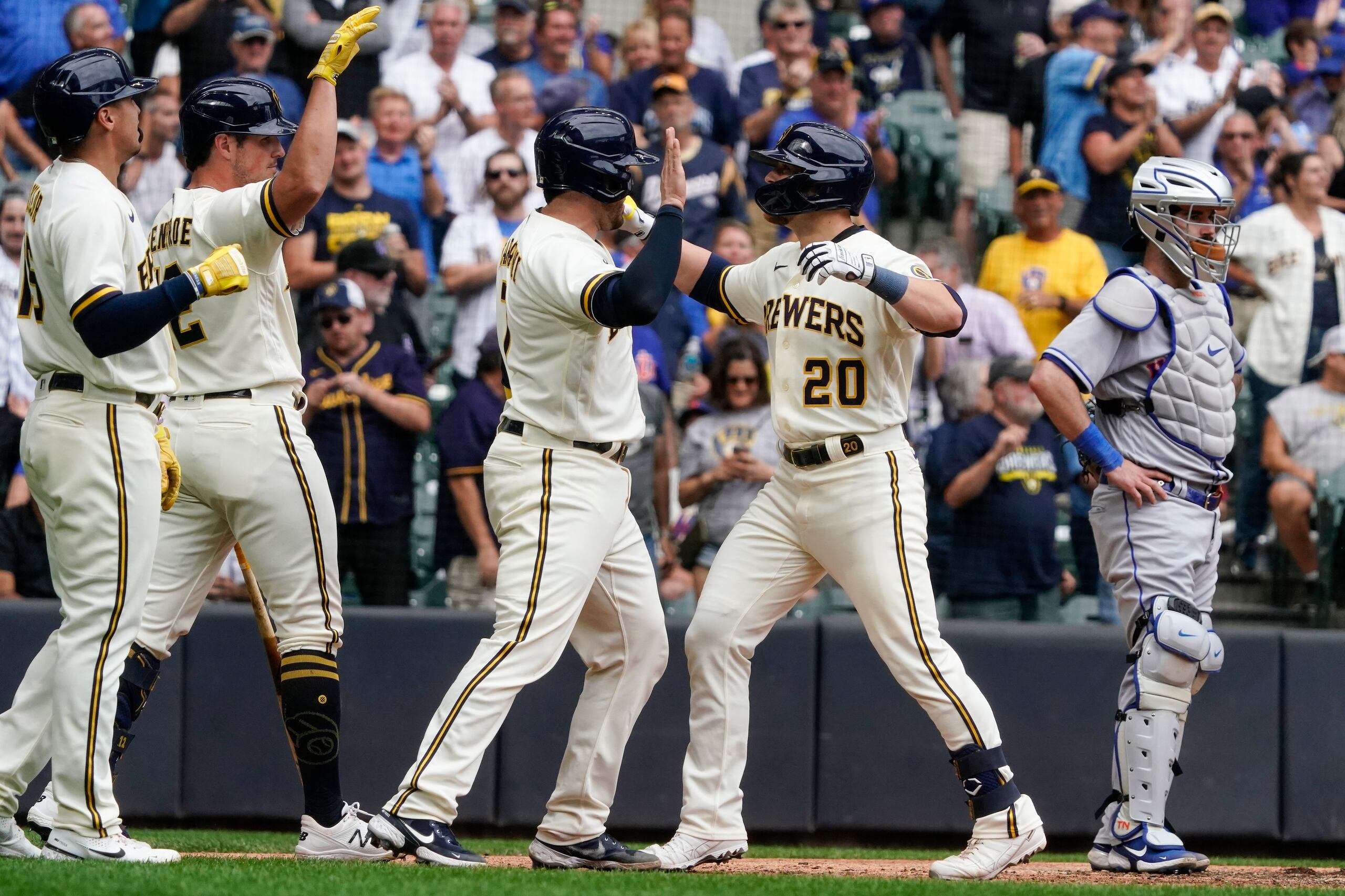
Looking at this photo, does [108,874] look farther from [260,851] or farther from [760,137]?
[760,137]

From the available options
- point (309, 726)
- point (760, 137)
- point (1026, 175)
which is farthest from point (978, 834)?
point (760, 137)

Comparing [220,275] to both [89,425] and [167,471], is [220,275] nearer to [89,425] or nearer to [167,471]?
[89,425]

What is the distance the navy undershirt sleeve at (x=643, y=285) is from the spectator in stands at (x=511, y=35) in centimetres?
559

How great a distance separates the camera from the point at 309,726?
471 centimetres

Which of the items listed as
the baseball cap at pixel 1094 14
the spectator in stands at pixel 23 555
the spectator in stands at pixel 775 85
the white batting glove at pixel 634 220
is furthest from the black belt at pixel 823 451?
the baseball cap at pixel 1094 14

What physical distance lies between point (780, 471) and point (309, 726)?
5.33ft

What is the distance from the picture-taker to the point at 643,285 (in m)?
4.35

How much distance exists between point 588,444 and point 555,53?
5593 millimetres

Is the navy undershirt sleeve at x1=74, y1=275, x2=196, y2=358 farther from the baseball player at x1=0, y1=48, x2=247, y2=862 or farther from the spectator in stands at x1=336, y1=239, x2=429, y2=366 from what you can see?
the spectator in stands at x1=336, y1=239, x2=429, y2=366

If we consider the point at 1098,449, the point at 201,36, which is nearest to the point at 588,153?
the point at 1098,449

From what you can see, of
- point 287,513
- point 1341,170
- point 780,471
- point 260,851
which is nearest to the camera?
point 287,513

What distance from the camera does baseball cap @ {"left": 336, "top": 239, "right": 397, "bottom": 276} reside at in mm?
7715

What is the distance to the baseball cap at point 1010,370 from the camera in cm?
740

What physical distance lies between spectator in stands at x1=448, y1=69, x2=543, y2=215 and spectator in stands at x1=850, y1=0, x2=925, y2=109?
241 centimetres
